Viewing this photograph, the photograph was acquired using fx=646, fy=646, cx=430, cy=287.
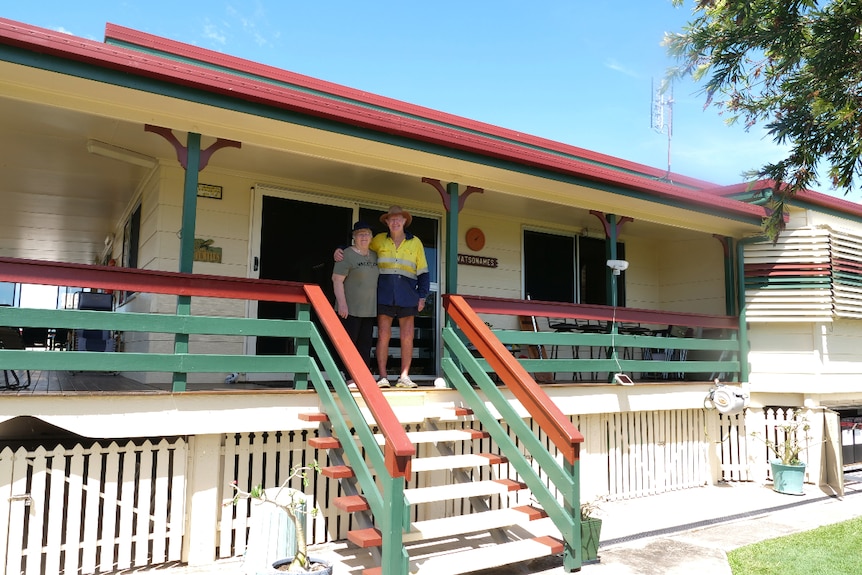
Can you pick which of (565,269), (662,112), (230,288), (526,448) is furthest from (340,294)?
(662,112)

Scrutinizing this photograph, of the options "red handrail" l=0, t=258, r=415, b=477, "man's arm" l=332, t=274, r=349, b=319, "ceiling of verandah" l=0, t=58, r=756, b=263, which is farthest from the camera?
"man's arm" l=332, t=274, r=349, b=319

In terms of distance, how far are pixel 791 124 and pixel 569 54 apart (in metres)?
6.69

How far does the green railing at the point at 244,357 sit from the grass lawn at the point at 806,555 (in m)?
2.69

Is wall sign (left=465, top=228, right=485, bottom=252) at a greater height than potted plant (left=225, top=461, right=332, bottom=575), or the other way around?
wall sign (left=465, top=228, right=485, bottom=252)

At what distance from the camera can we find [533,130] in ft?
34.8

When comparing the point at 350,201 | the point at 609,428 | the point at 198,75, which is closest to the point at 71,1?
the point at 350,201

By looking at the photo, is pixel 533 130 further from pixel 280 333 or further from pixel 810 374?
pixel 280 333

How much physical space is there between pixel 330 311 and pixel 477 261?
144 inches

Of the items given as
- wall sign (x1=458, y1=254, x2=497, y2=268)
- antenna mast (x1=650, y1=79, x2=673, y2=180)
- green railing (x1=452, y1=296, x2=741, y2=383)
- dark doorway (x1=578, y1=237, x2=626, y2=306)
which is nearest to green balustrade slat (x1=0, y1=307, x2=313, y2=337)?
green railing (x1=452, y1=296, x2=741, y2=383)

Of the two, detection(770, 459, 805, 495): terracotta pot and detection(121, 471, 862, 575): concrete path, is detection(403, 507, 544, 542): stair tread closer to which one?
detection(121, 471, 862, 575): concrete path

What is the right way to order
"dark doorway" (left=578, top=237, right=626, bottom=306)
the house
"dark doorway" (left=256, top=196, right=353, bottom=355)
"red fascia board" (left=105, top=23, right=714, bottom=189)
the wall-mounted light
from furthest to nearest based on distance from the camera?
1. "dark doorway" (left=578, top=237, right=626, bottom=306)
2. "red fascia board" (left=105, top=23, right=714, bottom=189)
3. "dark doorway" (left=256, top=196, right=353, bottom=355)
4. the wall-mounted light
5. the house

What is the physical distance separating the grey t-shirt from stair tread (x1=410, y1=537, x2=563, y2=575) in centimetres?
222

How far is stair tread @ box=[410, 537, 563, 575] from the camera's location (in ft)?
13.8

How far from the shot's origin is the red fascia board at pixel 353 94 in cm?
729
